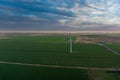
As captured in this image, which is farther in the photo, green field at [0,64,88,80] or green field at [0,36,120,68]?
green field at [0,36,120,68]

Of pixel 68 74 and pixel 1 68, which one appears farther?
pixel 1 68

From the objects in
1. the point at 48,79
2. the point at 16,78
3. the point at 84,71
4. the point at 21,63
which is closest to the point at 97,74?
the point at 84,71

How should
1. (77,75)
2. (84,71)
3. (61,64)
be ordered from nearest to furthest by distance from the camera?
(77,75)
(84,71)
(61,64)

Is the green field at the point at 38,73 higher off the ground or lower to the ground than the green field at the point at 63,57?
lower

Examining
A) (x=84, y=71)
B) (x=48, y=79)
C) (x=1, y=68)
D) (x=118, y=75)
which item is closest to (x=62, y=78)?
(x=48, y=79)

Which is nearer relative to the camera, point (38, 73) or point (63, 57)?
point (38, 73)

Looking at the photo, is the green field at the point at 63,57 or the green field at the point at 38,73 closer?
the green field at the point at 38,73

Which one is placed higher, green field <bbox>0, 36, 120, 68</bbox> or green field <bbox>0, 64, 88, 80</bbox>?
green field <bbox>0, 36, 120, 68</bbox>

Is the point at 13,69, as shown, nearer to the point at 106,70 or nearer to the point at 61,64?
the point at 61,64

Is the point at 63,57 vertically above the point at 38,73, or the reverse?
the point at 63,57

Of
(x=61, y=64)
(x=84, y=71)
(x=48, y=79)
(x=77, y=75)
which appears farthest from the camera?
(x=61, y=64)
